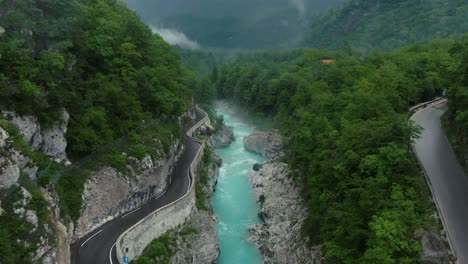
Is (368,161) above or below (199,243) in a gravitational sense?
above

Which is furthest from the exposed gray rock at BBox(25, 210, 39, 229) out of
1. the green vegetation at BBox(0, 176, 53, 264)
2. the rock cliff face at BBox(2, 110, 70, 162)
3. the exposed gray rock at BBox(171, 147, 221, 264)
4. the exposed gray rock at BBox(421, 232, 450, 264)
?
the exposed gray rock at BBox(421, 232, 450, 264)

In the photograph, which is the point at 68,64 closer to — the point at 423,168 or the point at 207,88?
the point at 423,168

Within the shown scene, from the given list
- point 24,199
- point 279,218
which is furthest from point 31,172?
point 279,218

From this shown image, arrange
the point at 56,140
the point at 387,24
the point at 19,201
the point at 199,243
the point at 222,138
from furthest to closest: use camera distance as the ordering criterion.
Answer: the point at 387,24 → the point at 222,138 → the point at 199,243 → the point at 56,140 → the point at 19,201

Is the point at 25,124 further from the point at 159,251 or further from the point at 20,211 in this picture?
the point at 159,251

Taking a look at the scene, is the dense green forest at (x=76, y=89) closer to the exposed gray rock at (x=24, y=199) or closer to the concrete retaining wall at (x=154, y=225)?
the exposed gray rock at (x=24, y=199)
